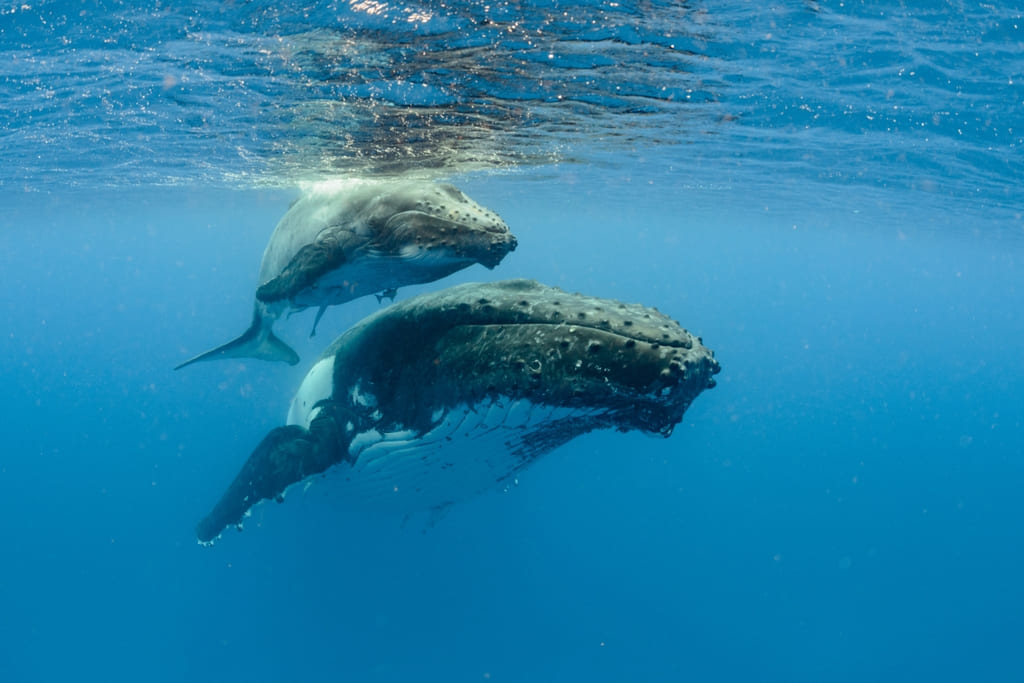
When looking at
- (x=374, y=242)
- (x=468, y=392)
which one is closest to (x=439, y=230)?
(x=374, y=242)

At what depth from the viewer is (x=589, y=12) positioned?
9.43m

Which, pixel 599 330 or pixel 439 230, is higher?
pixel 599 330

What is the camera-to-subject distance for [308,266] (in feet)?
23.7

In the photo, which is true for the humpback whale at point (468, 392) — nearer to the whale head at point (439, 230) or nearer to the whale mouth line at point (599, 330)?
the whale mouth line at point (599, 330)

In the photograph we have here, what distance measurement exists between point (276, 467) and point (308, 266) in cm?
233

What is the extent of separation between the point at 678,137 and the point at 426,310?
1727 cm

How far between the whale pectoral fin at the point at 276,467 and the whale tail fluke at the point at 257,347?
3.48 metres

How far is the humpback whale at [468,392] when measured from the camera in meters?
3.90

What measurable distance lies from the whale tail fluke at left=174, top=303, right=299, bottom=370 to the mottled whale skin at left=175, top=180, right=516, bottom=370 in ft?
5.23

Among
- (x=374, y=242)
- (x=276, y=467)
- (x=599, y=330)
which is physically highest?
(x=599, y=330)

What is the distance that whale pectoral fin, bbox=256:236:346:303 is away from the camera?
23.1 ft

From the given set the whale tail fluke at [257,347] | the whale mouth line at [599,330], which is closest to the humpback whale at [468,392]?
the whale mouth line at [599,330]

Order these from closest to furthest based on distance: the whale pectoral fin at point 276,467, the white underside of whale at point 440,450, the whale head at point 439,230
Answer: the white underside of whale at point 440,450 → the whale head at point 439,230 → the whale pectoral fin at point 276,467

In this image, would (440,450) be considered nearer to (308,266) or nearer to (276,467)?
(276,467)
